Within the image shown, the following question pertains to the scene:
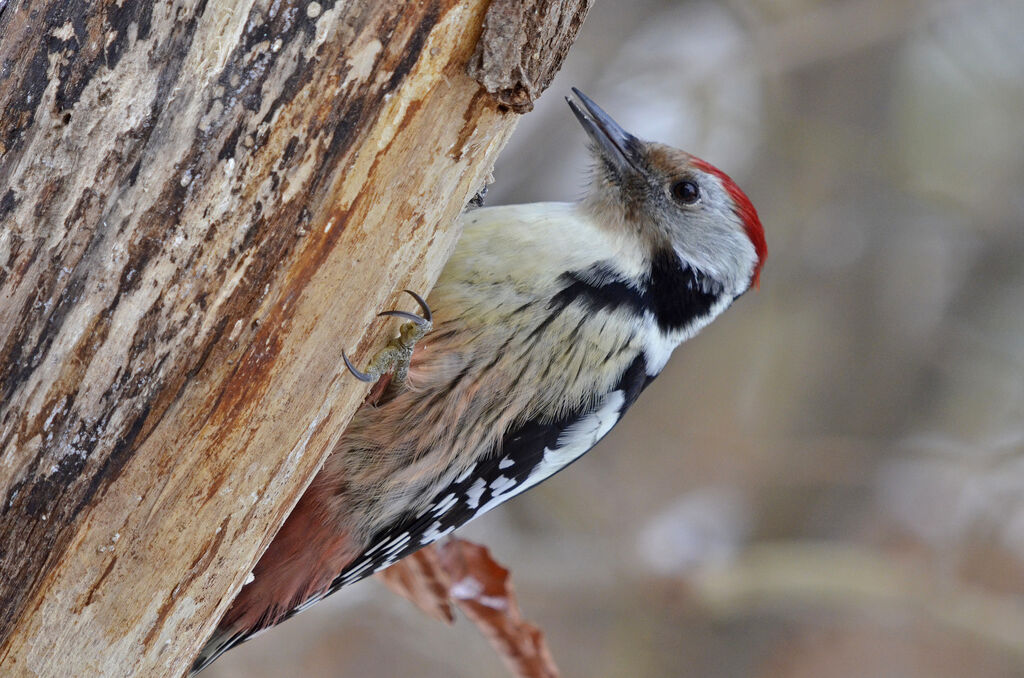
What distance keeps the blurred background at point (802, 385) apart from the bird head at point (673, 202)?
2.64 meters

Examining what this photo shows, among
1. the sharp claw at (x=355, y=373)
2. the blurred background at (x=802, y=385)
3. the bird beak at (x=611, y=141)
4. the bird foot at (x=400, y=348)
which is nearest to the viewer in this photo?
the sharp claw at (x=355, y=373)

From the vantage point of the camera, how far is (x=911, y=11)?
5848 millimetres

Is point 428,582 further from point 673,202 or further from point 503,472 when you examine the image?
point 673,202

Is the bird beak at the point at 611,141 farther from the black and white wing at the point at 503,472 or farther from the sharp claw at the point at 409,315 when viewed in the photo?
the sharp claw at the point at 409,315

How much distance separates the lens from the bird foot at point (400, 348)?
6.31 feet

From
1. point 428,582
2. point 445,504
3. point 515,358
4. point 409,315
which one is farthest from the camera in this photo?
point 428,582

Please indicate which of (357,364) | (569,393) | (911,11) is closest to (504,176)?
(911,11)

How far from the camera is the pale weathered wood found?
1535mm

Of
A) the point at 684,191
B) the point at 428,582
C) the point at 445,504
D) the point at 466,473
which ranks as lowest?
the point at 428,582

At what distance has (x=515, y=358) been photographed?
8.10ft

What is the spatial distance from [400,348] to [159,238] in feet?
2.41

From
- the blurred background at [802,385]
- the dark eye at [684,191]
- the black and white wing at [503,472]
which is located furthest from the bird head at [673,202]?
the blurred background at [802,385]

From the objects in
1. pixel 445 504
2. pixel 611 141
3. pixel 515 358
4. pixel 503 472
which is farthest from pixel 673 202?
pixel 445 504

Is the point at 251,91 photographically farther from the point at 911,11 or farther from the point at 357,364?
the point at 911,11
